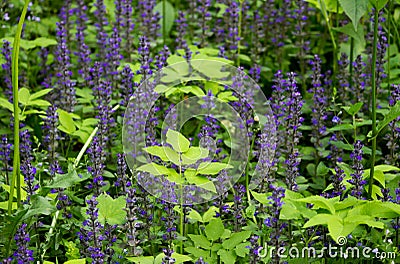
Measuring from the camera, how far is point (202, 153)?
10.2 ft

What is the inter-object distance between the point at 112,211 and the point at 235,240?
1.80 feet

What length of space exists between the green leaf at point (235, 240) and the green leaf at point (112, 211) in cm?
46

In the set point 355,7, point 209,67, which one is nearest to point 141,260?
point 355,7

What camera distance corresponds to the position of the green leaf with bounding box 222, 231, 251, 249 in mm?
2992

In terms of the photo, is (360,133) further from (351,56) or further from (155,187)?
(155,187)

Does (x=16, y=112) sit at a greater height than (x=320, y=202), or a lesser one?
greater

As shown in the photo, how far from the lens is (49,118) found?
358 cm

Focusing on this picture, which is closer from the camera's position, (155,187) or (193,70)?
(155,187)

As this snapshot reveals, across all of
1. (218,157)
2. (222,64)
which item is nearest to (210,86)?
(222,64)

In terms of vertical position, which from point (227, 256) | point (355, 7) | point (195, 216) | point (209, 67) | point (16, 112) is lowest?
point (227, 256)

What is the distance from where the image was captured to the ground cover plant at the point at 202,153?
2.91 meters

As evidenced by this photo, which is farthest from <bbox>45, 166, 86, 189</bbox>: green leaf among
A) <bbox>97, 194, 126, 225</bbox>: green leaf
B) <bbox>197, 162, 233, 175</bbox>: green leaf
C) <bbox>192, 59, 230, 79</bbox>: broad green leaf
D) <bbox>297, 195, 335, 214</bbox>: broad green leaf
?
<bbox>192, 59, 230, 79</bbox>: broad green leaf

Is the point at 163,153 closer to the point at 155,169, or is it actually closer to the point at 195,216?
the point at 155,169

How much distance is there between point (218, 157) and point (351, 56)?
1335 millimetres
